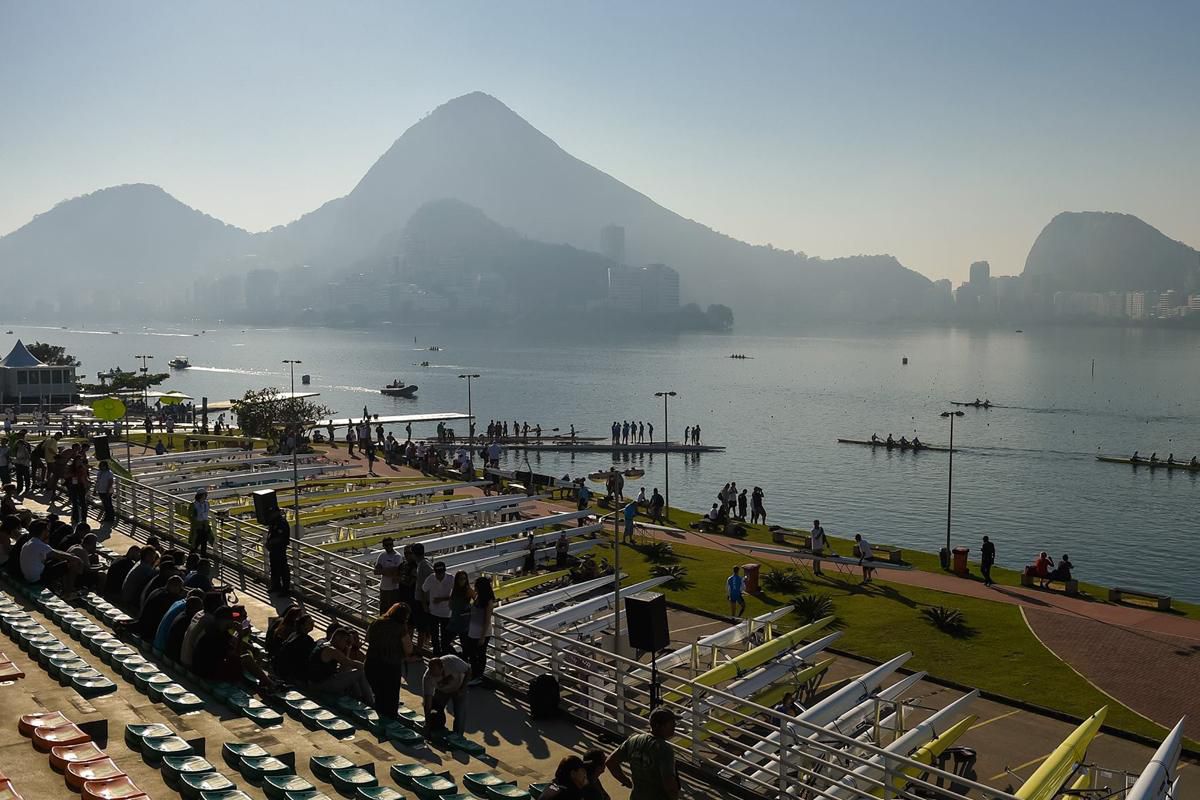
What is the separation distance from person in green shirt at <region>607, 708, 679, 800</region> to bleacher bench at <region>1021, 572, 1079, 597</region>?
2122 centimetres

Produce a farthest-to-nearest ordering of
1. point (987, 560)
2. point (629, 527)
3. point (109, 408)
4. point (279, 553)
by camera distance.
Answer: point (629, 527) < point (987, 560) < point (109, 408) < point (279, 553)

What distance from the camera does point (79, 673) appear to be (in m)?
8.89

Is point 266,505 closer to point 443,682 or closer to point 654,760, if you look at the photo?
point 443,682

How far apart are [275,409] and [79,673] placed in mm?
45703

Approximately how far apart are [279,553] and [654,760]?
28.1 feet

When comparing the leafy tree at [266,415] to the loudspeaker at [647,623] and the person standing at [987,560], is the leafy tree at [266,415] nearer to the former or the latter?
the person standing at [987,560]

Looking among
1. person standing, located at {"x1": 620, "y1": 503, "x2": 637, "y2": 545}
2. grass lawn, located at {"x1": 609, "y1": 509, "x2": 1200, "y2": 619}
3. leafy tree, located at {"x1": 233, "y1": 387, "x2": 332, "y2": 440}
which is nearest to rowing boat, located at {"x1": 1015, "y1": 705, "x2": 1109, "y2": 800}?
grass lawn, located at {"x1": 609, "y1": 509, "x2": 1200, "y2": 619}

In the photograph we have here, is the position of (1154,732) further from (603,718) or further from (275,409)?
(275,409)

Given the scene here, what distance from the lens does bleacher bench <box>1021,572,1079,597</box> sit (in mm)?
24872

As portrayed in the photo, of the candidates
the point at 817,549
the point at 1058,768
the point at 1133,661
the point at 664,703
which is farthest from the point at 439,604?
the point at 817,549

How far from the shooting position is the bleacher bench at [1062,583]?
979 inches

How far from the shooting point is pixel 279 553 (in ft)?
44.9

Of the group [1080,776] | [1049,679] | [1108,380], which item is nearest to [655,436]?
[1049,679]

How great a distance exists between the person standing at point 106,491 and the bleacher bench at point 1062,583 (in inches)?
814
